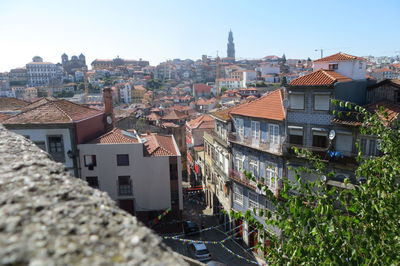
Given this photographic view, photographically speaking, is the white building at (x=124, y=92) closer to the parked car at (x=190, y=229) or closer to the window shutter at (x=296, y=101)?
the parked car at (x=190, y=229)

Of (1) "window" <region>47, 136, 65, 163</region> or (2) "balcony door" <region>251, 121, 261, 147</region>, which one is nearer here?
(2) "balcony door" <region>251, 121, 261, 147</region>

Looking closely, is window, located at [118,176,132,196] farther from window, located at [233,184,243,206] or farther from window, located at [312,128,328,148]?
window, located at [312,128,328,148]

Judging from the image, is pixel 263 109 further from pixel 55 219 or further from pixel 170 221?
pixel 55 219

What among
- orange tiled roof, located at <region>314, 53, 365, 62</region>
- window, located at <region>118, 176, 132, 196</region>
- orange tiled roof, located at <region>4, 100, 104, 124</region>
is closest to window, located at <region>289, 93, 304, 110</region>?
orange tiled roof, located at <region>314, 53, 365, 62</region>

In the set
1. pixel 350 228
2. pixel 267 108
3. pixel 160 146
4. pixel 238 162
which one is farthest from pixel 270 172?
pixel 350 228

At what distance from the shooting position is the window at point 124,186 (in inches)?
955

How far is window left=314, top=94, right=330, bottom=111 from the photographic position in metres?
19.1

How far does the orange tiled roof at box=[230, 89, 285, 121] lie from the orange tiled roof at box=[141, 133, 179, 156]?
21.2ft

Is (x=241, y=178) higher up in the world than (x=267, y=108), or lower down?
lower down

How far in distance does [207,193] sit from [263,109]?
17389 mm

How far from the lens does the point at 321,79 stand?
19344mm

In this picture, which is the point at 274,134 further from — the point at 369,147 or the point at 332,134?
the point at 369,147

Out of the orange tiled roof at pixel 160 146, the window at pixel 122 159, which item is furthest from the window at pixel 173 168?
the window at pixel 122 159

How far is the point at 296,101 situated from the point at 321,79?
2.13 meters
